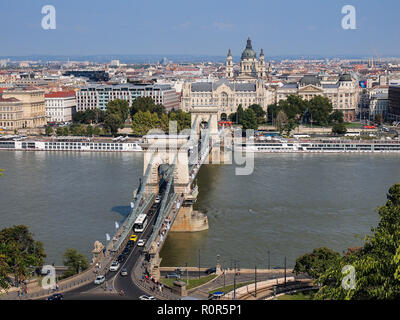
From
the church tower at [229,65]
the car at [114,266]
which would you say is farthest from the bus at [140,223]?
the church tower at [229,65]

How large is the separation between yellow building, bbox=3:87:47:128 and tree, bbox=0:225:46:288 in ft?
81.7

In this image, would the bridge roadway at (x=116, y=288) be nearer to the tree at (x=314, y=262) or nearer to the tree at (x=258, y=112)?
the tree at (x=314, y=262)

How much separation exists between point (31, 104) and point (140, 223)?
2525 centimetres

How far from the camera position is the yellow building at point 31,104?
116 feet

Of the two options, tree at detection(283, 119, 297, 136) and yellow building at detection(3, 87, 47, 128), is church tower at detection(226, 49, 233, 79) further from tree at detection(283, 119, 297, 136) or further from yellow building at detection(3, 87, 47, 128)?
tree at detection(283, 119, 297, 136)

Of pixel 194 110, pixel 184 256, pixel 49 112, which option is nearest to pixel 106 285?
pixel 184 256

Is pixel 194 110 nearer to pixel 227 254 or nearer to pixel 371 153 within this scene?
pixel 371 153

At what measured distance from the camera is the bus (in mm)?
12086

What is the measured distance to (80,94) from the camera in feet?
131

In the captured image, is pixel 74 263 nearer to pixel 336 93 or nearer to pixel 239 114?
pixel 239 114

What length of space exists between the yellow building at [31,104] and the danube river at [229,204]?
10.6 metres

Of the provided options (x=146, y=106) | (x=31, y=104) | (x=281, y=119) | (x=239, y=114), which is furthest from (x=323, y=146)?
(x=31, y=104)

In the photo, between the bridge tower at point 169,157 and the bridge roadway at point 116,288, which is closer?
the bridge roadway at point 116,288
